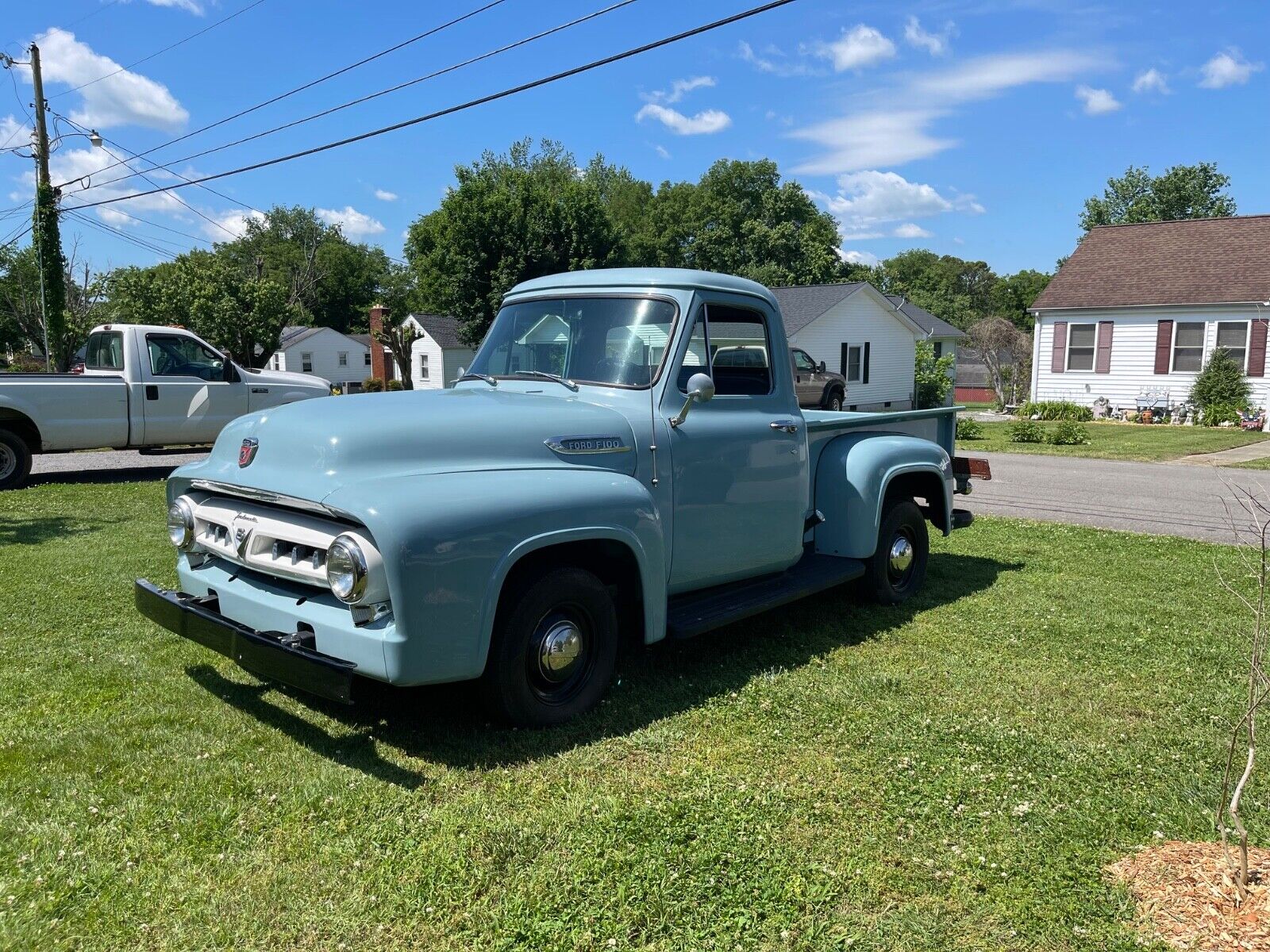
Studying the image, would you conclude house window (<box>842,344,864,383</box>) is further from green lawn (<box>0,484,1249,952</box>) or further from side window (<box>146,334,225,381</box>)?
green lawn (<box>0,484,1249,952</box>)

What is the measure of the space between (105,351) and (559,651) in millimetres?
11187

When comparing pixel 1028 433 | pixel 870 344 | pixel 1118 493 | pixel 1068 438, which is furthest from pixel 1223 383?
pixel 1118 493

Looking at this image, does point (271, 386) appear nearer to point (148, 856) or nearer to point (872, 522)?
point (872, 522)

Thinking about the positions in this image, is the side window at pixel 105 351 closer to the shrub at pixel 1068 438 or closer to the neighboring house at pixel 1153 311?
the shrub at pixel 1068 438

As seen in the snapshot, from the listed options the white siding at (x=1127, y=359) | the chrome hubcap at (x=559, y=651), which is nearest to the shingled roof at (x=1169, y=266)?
the white siding at (x=1127, y=359)

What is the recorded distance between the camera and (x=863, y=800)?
372 centimetres

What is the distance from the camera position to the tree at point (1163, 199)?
54.0m

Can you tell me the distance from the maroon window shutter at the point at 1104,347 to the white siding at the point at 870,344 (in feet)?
22.9

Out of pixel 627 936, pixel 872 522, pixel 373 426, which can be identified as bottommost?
pixel 627 936

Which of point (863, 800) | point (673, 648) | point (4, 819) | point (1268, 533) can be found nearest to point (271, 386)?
point (673, 648)

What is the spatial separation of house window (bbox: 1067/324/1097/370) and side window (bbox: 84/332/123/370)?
2635 centimetres

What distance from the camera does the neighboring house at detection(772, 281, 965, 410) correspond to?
3216cm

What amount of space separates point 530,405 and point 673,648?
77.9 inches

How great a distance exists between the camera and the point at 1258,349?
2492 cm
